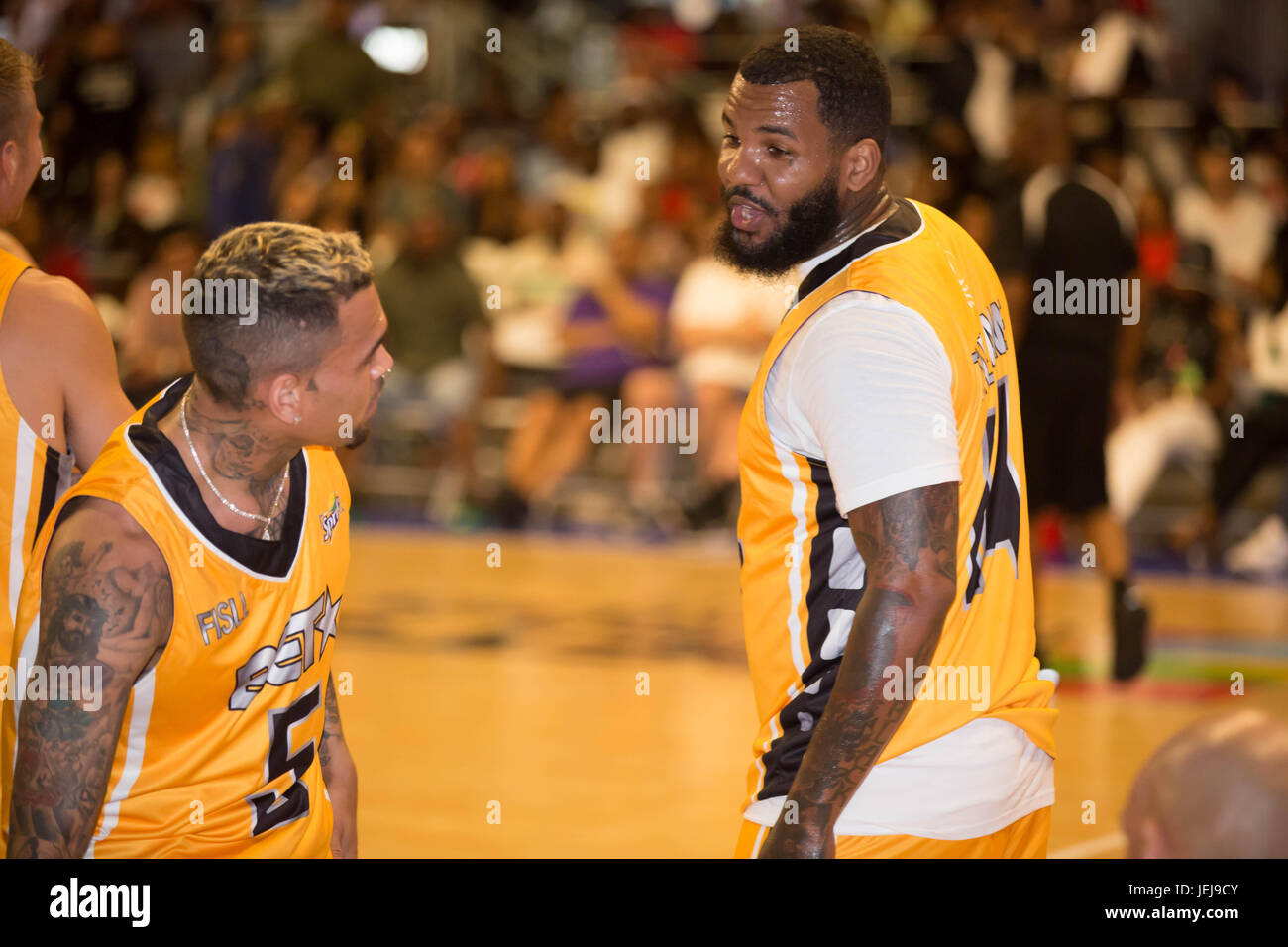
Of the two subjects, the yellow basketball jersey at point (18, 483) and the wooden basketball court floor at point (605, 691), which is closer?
the yellow basketball jersey at point (18, 483)

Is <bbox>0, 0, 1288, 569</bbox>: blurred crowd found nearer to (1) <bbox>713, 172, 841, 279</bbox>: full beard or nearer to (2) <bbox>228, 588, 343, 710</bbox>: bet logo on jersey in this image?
(1) <bbox>713, 172, 841, 279</bbox>: full beard

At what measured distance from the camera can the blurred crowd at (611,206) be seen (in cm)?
920

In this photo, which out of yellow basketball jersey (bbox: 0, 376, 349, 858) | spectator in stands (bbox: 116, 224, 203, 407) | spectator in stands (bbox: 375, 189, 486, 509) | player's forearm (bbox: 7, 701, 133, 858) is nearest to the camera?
player's forearm (bbox: 7, 701, 133, 858)

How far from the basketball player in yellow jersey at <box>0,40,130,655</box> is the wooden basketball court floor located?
85.7 inches

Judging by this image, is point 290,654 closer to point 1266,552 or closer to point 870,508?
point 870,508

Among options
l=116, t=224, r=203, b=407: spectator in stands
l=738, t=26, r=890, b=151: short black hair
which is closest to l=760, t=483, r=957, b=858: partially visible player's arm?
l=738, t=26, r=890, b=151: short black hair

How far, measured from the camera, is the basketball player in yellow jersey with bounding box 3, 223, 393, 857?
2.06 m

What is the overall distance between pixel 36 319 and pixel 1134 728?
4.53 m

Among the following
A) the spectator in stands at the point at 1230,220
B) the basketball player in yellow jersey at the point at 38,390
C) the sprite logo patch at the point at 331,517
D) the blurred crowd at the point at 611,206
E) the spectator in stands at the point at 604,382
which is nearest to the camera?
the sprite logo patch at the point at 331,517

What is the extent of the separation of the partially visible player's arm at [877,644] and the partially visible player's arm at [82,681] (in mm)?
931

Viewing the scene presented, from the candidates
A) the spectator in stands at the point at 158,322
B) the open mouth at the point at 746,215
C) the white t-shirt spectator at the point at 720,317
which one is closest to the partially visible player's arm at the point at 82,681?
the open mouth at the point at 746,215

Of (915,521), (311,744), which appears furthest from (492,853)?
(915,521)

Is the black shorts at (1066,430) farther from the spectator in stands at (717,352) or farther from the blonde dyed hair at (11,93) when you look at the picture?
the blonde dyed hair at (11,93)
